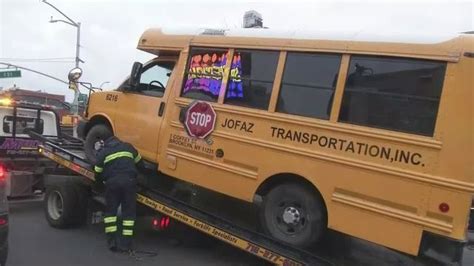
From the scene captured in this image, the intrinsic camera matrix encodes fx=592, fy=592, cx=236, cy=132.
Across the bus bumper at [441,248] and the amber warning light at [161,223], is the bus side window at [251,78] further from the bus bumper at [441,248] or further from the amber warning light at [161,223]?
the bus bumper at [441,248]

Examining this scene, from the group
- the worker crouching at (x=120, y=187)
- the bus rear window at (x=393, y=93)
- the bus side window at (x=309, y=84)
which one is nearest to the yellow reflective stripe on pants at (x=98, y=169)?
the worker crouching at (x=120, y=187)

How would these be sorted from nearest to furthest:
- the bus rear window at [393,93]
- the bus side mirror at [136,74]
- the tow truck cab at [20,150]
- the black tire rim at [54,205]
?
the bus rear window at [393,93] < the bus side mirror at [136,74] < the black tire rim at [54,205] < the tow truck cab at [20,150]

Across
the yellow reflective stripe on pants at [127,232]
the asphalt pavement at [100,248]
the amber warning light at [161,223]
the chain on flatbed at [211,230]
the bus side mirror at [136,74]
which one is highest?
the bus side mirror at [136,74]

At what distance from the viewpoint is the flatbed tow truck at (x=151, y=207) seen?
631cm

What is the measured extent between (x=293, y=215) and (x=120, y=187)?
95.3 inches

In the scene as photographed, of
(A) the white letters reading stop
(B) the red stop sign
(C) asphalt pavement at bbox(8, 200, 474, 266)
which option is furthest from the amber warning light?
(A) the white letters reading stop

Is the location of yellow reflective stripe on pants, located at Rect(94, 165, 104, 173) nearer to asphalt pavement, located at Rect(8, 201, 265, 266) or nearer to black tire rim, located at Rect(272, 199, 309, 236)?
asphalt pavement, located at Rect(8, 201, 265, 266)

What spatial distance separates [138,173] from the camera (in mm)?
8039

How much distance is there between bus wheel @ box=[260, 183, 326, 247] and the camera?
6223mm

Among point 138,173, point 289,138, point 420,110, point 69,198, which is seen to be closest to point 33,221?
point 69,198

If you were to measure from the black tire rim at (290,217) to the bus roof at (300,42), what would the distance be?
170 cm

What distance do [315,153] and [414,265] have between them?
5.00 ft

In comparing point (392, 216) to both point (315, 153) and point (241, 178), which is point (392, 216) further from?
point (241, 178)

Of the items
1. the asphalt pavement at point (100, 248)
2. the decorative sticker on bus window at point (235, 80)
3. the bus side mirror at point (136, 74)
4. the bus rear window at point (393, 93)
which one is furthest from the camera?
the bus side mirror at point (136, 74)
